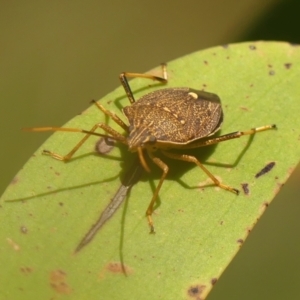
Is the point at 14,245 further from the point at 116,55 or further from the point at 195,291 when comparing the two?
the point at 116,55

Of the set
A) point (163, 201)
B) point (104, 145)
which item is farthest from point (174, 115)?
point (163, 201)

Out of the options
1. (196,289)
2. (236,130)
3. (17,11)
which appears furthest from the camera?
(17,11)

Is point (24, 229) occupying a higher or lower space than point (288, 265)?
lower

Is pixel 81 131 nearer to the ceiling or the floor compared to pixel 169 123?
nearer to the floor

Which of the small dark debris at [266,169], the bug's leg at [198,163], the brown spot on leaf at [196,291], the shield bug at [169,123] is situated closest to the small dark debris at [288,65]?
the shield bug at [169,123]

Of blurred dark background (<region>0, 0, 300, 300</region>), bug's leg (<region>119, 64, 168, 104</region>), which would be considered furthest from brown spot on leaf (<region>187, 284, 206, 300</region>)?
blurred dark background (<region>0, 0, 300, 300</region>)

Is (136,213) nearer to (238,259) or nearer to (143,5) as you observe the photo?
(238,259)

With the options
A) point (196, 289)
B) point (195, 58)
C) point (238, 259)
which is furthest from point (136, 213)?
point (238, 259)

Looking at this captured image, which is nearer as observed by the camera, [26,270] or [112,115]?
[26,270]
